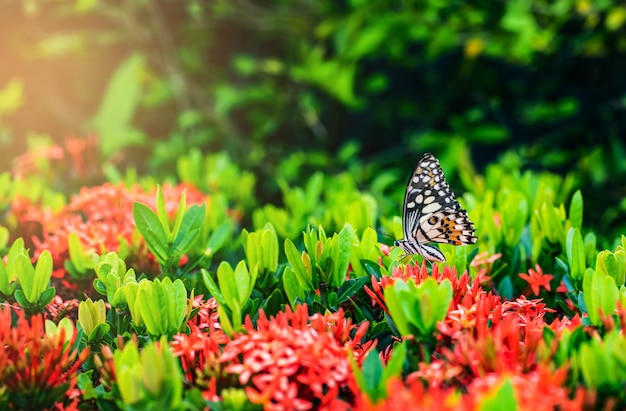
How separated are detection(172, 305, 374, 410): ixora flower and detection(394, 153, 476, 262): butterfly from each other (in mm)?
688

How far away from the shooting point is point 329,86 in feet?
17.7

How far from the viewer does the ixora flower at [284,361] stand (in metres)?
1.65

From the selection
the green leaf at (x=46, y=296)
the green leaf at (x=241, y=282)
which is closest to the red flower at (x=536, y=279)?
the green leaf at (x=241, y=282)

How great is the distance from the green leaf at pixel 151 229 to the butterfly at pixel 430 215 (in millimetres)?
814

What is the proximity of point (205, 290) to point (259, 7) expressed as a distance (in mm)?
4388

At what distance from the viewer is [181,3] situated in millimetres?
6250

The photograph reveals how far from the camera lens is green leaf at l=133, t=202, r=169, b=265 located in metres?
2.36

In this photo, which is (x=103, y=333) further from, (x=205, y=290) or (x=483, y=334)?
(x=483, y=334)

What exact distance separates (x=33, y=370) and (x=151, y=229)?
72 centimetres

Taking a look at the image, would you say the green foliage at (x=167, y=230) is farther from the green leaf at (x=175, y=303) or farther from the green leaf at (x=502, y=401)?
the green leaf at (x=502, y=401)

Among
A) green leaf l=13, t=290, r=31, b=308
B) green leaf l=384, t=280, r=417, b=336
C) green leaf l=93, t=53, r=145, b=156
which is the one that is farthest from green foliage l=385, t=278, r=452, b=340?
green leaf l=93, t=53, r=145, b=156

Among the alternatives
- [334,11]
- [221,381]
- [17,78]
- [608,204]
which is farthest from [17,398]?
[17,78]

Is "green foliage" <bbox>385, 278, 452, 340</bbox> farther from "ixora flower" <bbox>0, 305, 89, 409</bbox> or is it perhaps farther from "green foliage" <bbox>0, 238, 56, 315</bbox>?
"green foliage" <bbox>0, 238, 56, 315</bbox>

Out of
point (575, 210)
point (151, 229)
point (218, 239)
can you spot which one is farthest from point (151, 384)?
point (575, 210)
